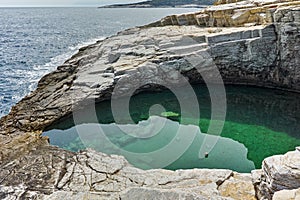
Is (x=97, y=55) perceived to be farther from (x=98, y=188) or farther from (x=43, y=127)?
(x=98, y=188)

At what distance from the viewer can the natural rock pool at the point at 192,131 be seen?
45.0ft

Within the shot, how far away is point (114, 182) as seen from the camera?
10.3 meters

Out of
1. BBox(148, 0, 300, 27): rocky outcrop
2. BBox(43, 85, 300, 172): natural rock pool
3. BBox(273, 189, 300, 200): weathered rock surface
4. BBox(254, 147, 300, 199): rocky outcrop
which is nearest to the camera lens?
BBox(273, 189, 300, 200): weathered rock surface

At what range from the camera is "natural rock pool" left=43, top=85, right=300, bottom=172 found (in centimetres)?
1371

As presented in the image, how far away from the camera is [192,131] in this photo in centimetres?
1656

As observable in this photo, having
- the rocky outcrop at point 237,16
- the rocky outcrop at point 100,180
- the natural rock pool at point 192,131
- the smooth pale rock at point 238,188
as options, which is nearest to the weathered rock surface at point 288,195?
the rocky outcrop at point 100,180

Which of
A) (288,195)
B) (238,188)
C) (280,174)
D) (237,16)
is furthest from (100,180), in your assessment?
(237,16)

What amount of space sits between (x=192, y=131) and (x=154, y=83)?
6.39 meters

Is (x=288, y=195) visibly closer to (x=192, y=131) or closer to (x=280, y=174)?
(x=280, y=174)

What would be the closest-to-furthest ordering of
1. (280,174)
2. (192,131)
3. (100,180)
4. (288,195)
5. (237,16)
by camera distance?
1. (288,195)
2. (280,174)
3. (100,180)
4. (192,131)
5. (237,16)

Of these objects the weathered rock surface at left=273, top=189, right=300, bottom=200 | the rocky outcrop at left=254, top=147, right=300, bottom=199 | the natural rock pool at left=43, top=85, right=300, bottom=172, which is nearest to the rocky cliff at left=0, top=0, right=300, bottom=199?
the rocky outcrop at left=254, top=147, right=300, bottom=199

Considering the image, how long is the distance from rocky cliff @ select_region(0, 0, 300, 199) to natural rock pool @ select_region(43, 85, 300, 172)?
4.00ft

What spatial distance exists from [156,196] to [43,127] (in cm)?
1099

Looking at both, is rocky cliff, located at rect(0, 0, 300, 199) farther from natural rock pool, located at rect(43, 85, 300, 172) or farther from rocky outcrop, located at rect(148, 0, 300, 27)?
natural rock pool, located at rect(43, 85, 300, 172)
